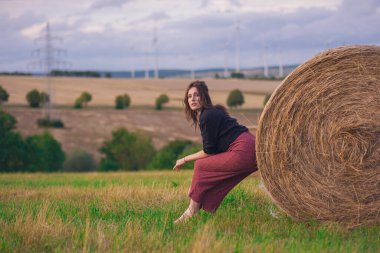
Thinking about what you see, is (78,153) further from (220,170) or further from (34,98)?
(220,170)

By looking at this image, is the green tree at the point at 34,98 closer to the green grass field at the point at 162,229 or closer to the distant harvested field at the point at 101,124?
the distant harvested field at the point at 101,124

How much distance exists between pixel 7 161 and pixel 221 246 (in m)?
41.3

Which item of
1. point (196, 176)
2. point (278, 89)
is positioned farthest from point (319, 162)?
point (196, 176)

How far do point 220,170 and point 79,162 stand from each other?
146 ft

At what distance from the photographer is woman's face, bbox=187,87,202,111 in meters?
8.58

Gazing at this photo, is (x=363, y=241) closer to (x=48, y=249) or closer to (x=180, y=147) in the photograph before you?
(x=48, y=249)

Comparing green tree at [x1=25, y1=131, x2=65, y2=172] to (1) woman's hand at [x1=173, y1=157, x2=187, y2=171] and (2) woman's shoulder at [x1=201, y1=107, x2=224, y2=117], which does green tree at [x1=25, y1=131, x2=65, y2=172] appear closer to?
(1) woman's hand at [x1=173, y1=157, x2=187, y2=171]

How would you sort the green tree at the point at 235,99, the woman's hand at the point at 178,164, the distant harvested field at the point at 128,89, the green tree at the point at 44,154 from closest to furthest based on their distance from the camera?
the woman's hand at the point at 178,164
the green tree at the point at 44,154
the green tree at the point at 235,99
the distant harvested field at the point at 128,89

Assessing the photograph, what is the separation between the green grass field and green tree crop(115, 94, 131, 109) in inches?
2593

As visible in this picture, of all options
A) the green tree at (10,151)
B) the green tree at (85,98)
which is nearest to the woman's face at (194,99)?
the green tree at (10,151)

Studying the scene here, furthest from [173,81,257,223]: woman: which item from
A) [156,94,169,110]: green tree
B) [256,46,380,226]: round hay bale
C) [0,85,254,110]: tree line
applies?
[156,94,169,110]: green tree

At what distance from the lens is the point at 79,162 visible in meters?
51.9

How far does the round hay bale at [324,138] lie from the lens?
7.92 metres

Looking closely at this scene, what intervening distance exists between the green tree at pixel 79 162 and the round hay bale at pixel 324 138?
145 ft
